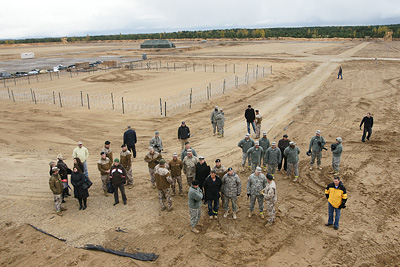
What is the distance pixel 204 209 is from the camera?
952 centimetres

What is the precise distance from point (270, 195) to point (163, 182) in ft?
10.1

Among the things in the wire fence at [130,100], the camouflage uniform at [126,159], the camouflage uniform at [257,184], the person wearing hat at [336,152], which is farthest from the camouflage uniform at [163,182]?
the wire fence at [130,100]

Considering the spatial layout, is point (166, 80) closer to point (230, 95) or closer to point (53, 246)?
point (230, 95)

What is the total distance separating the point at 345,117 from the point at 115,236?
53.9 ft

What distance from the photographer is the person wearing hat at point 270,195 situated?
8.33 metres

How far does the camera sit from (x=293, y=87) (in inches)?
1185

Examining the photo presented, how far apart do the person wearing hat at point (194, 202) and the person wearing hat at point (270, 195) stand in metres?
1.78

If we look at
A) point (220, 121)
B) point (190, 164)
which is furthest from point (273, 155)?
point (220, 121)

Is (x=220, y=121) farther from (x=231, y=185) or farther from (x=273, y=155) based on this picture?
(x=231, y=185)

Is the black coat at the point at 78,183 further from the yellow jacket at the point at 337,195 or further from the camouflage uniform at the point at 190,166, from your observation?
the yellow jacket at the point at 337,195

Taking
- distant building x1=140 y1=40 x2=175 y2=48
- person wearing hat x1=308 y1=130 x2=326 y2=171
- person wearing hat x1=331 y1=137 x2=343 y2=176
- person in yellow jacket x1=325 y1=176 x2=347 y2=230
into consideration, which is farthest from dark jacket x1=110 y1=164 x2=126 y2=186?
distant building x1=140 y1=40 x2=175 y2=48

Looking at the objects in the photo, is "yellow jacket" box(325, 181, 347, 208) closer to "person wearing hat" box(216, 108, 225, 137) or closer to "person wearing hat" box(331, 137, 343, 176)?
"person wearing hat" box(331, 137, 343, 176)

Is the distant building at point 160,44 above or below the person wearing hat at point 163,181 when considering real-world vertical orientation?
above

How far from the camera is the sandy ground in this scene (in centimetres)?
757
